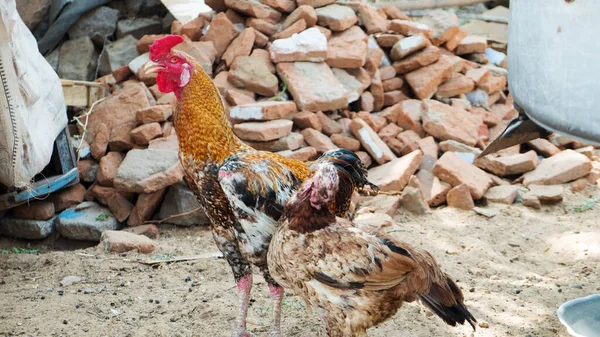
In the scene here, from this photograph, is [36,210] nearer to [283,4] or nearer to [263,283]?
[263,283]

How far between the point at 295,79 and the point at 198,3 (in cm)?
148

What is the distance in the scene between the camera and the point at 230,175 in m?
3.29

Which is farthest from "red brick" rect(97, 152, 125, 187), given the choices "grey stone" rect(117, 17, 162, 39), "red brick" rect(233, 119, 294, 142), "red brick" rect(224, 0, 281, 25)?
"grey stone" rect(117, 17, 162, 39)

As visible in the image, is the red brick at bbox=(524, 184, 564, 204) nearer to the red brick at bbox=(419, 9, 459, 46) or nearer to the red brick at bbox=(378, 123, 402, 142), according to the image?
the red brick at bbox=(378, 123, 402, 142)

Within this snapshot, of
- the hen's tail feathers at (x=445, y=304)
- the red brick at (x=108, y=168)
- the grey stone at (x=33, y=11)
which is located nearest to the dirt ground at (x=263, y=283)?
the red brick at (x=108, y=168)

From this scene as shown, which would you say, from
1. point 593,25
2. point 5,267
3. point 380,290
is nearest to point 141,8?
point 5,267

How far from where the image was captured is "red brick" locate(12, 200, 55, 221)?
535 cm

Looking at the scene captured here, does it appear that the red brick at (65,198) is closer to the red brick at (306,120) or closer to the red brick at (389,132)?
the red brick at (306,120)

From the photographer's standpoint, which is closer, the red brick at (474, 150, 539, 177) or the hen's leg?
the hen's leg

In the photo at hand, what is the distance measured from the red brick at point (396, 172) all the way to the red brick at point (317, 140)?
17.6 inches

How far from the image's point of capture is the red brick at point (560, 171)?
5.98 m

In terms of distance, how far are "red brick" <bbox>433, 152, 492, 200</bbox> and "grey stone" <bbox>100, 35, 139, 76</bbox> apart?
309cm

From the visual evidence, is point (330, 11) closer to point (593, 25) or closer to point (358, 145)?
point (358, 145)

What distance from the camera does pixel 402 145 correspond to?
6.28m
